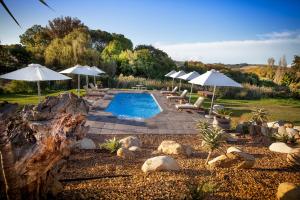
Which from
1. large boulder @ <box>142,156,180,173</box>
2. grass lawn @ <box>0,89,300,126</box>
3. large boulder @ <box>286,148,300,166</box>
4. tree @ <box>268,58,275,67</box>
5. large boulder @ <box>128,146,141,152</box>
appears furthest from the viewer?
tree @ <box>268,58,275,67</box>

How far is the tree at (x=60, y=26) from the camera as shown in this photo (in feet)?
129

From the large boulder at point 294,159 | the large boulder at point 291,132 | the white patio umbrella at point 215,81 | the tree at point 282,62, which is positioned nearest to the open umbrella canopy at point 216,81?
the white patio umbrella at point 215,81

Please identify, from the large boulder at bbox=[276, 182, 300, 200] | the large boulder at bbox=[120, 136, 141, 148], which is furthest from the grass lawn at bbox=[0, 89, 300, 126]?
the large boulder at bbox=[276, 182, 300, 200]

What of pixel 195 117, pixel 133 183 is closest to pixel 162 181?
pixel 133 183

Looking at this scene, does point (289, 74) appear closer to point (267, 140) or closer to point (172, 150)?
point (267, 140)

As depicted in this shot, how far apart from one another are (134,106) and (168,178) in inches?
Answer: 484

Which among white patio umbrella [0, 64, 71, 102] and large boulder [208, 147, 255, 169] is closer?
large boulder [208, 147, 255, 169]

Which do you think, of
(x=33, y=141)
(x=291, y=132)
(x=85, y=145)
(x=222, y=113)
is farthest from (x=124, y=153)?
(x=222, y=113)

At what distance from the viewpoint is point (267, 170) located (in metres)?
5.28

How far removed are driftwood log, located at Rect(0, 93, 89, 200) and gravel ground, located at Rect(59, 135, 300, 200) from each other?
873 millimetres

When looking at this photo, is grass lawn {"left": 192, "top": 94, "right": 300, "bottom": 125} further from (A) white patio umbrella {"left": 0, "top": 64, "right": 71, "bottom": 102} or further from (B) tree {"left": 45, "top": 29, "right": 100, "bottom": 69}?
(B) tree {"left": 45, "top": 29, "right": 100, "bottom": 69}

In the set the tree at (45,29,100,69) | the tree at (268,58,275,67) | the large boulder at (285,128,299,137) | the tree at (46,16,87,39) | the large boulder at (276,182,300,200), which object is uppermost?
the tree at (46,16,87,39)

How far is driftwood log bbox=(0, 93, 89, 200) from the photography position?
2.59 m

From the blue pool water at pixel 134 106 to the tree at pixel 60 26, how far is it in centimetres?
2496
